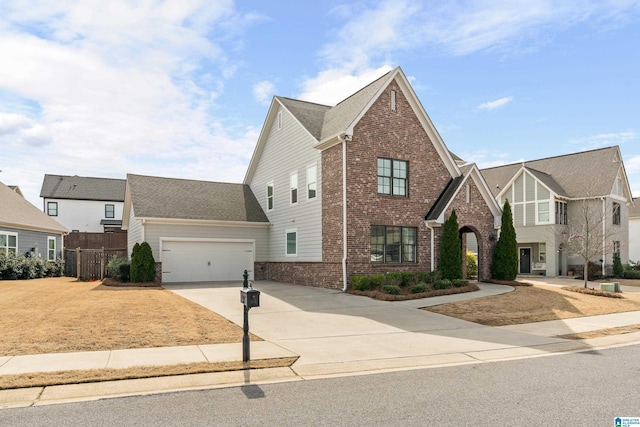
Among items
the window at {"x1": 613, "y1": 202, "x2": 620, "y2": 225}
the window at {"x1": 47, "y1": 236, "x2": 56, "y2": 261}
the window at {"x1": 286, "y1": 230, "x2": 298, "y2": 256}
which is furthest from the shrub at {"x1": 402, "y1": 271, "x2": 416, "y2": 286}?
the window at {"x1": 47, "y1": 236, "x2": 56, "y2": 261}

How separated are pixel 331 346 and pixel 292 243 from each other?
570 inches

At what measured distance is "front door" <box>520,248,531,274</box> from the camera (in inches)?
1345

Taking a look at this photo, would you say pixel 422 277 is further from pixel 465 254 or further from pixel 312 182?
pixel 312 182

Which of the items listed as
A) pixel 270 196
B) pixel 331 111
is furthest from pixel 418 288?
pixel 270 196

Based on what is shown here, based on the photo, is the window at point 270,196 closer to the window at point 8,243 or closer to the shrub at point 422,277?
the shrub at point 422,277

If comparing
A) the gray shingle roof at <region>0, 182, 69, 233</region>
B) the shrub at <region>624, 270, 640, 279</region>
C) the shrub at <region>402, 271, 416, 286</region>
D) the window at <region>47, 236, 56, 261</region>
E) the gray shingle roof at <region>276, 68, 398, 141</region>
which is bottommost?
the shrub at <region>624, 270, 640, 279</region>

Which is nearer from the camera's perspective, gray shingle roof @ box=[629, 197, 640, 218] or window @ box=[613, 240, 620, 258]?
window @ box=[613, 240, 620, 258]

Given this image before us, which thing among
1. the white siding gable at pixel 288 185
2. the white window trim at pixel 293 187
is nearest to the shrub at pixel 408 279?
the white siding gable at pixel 288 185

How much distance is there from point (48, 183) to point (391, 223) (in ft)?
146

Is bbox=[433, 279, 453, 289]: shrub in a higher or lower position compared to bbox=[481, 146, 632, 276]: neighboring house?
lower

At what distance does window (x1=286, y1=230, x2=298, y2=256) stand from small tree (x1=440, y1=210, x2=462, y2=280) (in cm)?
706

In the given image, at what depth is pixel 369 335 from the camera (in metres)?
11.3

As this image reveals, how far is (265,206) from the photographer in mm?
28047

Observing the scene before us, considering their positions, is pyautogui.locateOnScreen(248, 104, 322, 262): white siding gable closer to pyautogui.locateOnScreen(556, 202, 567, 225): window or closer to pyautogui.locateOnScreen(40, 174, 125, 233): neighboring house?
pyautogui.locateOnScreen(556, 202, 567, 225): window
